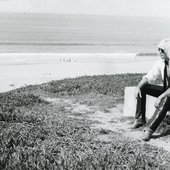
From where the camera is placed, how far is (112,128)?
6.78 meters

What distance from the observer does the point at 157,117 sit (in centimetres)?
592

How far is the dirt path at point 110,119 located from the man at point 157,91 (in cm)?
19

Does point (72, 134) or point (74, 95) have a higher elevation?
point (72, 134)

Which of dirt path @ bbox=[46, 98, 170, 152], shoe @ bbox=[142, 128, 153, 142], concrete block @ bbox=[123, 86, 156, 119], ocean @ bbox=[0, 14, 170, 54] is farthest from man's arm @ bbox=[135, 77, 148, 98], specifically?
ocean @ bbox=[0, 14, 170, 54]

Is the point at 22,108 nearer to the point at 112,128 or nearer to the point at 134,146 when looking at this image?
the point at 112,128

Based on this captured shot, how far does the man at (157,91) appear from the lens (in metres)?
5.90

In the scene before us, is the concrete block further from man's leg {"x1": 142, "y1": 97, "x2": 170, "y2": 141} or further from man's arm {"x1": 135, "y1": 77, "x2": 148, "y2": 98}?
man's leg {"x1": 142, "y1": 97, "x2": 170, "y2": 141}

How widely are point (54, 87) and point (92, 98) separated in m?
1.78

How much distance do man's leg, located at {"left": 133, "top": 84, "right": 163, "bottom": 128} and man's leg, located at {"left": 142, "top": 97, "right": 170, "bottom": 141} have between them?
0.70m

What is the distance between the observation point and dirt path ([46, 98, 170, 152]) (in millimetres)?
6043

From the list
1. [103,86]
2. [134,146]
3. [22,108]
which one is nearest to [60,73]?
[103,86]

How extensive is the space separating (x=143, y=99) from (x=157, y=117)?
2.69 feet

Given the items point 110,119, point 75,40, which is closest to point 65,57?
point 110,119

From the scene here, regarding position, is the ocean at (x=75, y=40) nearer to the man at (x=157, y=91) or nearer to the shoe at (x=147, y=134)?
the man at (x=157, y=91)
